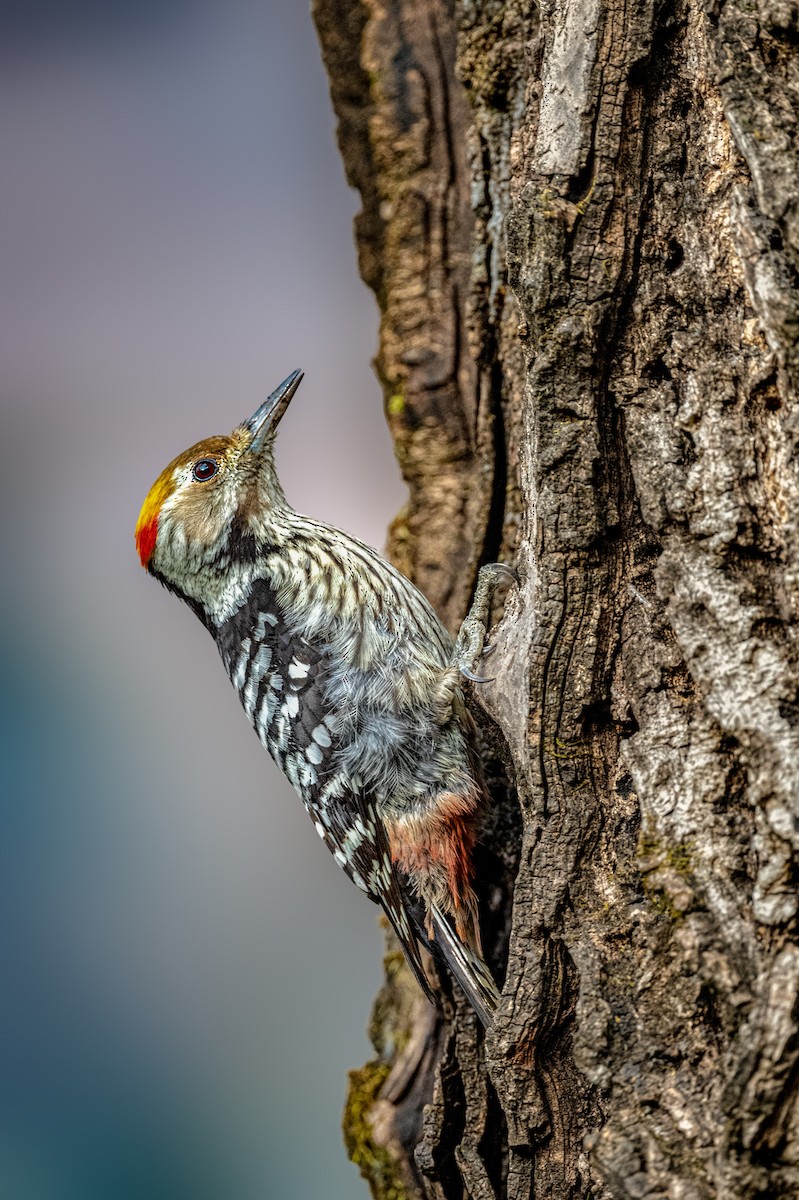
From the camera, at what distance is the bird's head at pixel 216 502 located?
9.07 feet

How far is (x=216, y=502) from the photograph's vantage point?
277 cm

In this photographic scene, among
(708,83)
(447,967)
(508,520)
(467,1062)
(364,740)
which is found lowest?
(467,1062)

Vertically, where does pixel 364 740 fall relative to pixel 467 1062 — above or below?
above

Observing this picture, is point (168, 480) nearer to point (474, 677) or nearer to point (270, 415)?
point (270, 415)

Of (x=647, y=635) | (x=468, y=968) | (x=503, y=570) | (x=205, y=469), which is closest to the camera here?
(x=647, y=635)

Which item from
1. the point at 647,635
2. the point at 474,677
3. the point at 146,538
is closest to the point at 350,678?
the point at 474,677

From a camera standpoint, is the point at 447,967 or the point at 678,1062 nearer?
the point at 678,1062

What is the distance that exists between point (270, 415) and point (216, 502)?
29cm

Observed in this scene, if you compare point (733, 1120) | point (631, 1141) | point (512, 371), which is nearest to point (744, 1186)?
point (733, 1120)

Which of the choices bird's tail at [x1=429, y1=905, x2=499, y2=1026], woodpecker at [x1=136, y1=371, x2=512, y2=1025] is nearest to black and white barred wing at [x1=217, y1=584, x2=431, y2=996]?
woodpecker at [x1=136, y1=371, x2=512, y2=1025]

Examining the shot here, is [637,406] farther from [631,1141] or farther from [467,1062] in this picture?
[467,1062]

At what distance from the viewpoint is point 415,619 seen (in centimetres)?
252

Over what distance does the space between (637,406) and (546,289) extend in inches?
10.4

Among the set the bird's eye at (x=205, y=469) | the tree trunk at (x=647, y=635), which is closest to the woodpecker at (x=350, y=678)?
the bird's eye at (x=205, y=469)
